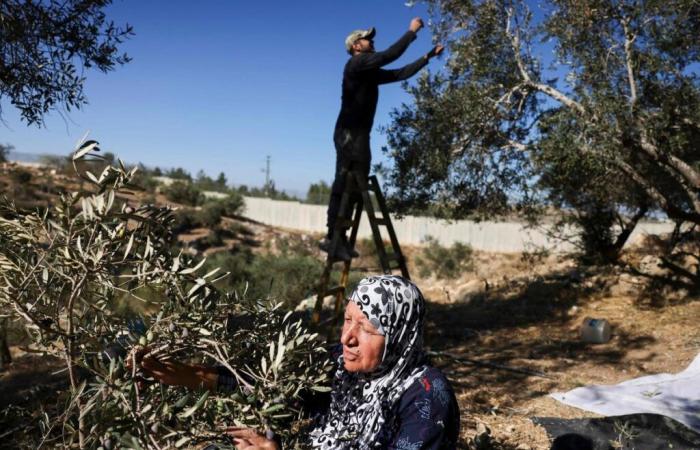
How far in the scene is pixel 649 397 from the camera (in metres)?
5.00

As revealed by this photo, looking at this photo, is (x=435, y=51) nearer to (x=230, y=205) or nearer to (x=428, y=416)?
(x=428, y=416)

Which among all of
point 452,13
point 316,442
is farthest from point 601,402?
point 452,13

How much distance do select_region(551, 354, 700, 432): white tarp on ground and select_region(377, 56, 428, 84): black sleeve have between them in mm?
3403

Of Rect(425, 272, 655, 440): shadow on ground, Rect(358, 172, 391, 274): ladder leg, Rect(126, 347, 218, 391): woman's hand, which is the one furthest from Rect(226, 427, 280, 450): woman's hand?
Rect(358, 172, 391, 274): ladder leg

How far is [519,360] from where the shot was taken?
6.55 metres

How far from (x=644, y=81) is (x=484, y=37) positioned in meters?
2.28

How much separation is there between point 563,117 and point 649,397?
3372mm

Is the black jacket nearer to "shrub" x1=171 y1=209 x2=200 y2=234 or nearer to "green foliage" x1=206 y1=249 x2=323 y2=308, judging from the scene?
"green foliage" x1=206 y1=249 x2=323 y2=308

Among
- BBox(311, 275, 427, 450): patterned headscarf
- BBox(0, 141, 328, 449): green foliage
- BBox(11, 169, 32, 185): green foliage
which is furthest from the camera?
BBox(11, 169, 32, 185): green foliage

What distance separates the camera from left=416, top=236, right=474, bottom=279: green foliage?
20766 mm

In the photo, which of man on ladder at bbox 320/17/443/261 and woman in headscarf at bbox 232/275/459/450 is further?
man on ladder at bbox 320/17/443/261

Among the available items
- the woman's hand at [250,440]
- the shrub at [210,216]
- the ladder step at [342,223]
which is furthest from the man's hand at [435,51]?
the shrub at [210,216]

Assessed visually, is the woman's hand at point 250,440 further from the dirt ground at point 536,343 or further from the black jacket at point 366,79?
the black jacket at point 366,79

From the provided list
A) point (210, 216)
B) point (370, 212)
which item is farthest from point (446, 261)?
→ point (370, 212)
